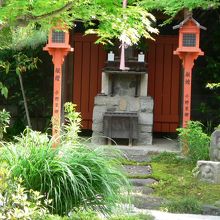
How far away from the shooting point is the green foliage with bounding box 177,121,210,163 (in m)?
8.79

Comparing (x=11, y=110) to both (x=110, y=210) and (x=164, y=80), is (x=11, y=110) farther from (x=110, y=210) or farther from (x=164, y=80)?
(x=110, y=210)

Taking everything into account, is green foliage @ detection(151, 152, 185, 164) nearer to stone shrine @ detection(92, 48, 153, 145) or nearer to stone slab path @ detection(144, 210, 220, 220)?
stone shrine @ detection(92, 48, 153, 145)

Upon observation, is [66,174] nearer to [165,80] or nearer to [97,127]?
[97,127]

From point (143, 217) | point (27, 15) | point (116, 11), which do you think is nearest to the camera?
point (27, 15)

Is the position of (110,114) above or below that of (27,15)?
below

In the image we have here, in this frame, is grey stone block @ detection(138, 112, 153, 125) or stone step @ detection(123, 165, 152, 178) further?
grey stone block @ detection(138, 112, 153, 125)

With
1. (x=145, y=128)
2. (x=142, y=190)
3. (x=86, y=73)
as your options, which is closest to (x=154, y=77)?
(x=86, y=73)

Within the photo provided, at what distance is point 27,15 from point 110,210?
1.89 meters

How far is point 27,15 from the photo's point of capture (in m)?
3.91

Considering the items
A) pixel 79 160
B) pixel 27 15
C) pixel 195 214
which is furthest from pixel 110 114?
pixel 27 15

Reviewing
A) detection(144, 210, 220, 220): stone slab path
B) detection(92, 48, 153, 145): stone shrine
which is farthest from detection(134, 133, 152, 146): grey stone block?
detection(144, 210, 220, 220): stone slab path

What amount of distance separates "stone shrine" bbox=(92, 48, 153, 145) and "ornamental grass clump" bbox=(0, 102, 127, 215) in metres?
5.67

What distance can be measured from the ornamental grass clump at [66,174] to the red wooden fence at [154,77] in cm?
765

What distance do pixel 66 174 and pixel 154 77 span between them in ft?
27.1
